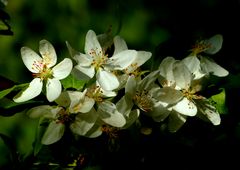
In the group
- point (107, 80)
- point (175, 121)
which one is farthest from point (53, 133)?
point (175, 121)

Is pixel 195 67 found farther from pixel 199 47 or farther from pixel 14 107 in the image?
pixel 14 107

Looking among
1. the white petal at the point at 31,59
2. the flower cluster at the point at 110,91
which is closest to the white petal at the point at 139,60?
the flower cluster at the point at 110,91

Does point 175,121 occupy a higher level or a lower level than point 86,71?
lower

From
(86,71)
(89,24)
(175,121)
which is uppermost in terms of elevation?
(86,71)

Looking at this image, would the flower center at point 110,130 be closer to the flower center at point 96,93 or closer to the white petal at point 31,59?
the flower center at point 96,93

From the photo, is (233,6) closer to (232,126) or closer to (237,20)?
(237,20)
